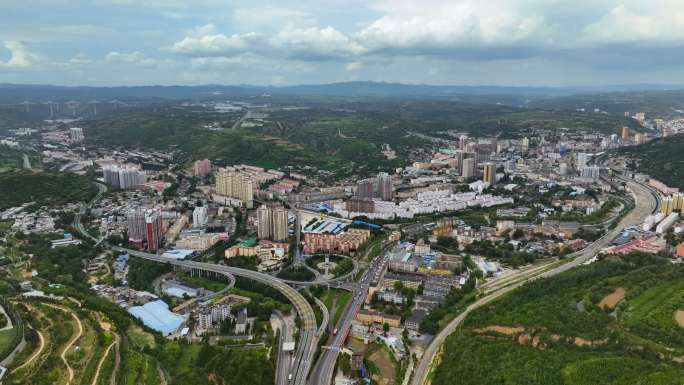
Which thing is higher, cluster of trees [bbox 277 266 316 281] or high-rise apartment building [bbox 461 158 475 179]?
high-rise apartment building [bbox 461 158 475 179]

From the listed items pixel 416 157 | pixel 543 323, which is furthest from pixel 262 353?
pixel 416 157

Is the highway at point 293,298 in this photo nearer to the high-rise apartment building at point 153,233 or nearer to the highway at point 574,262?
the high-rise apartment building at point 153,233

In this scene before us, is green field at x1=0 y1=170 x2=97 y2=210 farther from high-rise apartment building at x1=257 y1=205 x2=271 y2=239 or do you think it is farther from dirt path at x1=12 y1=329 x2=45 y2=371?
dirt path at x1=12 y1=329 x2=45 y2=371

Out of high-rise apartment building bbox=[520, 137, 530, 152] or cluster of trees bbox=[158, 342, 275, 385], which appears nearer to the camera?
cluster of trees bbox=[158, 342, 275, 385]

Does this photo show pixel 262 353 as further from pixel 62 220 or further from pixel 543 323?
pixel 62 220

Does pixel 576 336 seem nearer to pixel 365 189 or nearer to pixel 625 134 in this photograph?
pixel 365 189

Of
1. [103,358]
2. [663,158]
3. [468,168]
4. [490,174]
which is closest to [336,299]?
[103,358]

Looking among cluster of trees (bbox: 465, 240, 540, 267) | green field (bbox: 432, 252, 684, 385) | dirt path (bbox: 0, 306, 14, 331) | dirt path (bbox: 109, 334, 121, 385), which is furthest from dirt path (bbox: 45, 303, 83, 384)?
cluster of trees (bbox: 465, 240, 540, 267)
